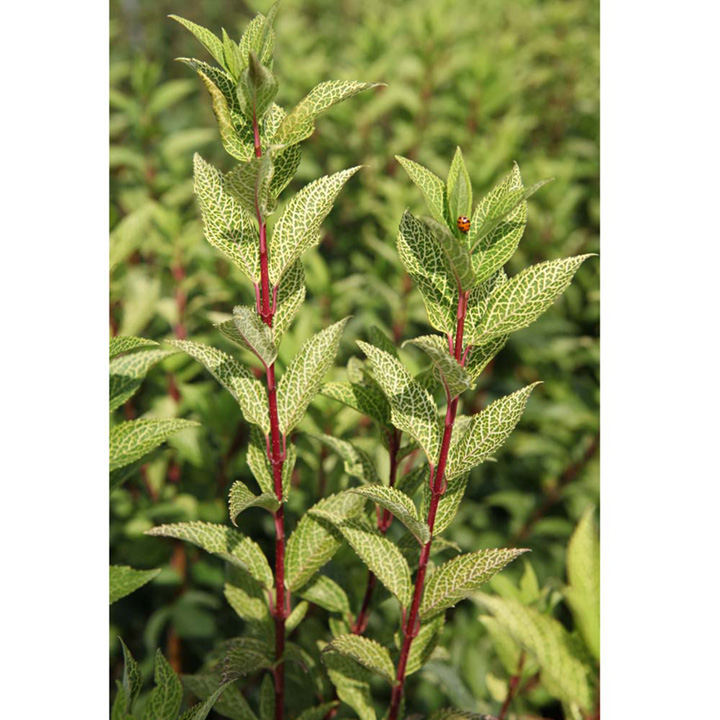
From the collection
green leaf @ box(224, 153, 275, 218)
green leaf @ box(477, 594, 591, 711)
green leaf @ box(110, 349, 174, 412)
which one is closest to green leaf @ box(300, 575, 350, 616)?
green leaf @ box(477, 594, 591, 711)

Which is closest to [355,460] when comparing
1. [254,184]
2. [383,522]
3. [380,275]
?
[383,522]

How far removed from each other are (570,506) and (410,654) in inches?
36.2

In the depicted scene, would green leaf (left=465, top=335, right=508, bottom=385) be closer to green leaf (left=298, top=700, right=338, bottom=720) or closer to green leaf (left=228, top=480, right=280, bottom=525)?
green leaf (left=228, top=480, right=280, bottom=525)

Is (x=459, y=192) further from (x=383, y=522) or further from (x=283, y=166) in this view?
(x=383, y=522)

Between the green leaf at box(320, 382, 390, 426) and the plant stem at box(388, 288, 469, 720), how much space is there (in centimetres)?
11

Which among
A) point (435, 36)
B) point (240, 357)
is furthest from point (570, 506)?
point (435, 36)

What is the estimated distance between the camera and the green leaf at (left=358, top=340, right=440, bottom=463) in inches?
20.6

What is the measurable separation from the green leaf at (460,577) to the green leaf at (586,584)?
0.63 ft

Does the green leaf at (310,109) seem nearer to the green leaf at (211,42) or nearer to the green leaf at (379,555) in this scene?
the green leaf at (211,42)

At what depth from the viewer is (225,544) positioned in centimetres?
59

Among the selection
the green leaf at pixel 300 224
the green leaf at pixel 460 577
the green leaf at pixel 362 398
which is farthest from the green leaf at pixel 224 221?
the green leaf at pixel 460 577

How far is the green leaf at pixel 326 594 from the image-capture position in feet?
2.20

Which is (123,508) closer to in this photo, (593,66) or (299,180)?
(299,180)

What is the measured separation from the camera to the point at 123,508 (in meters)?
1.09
